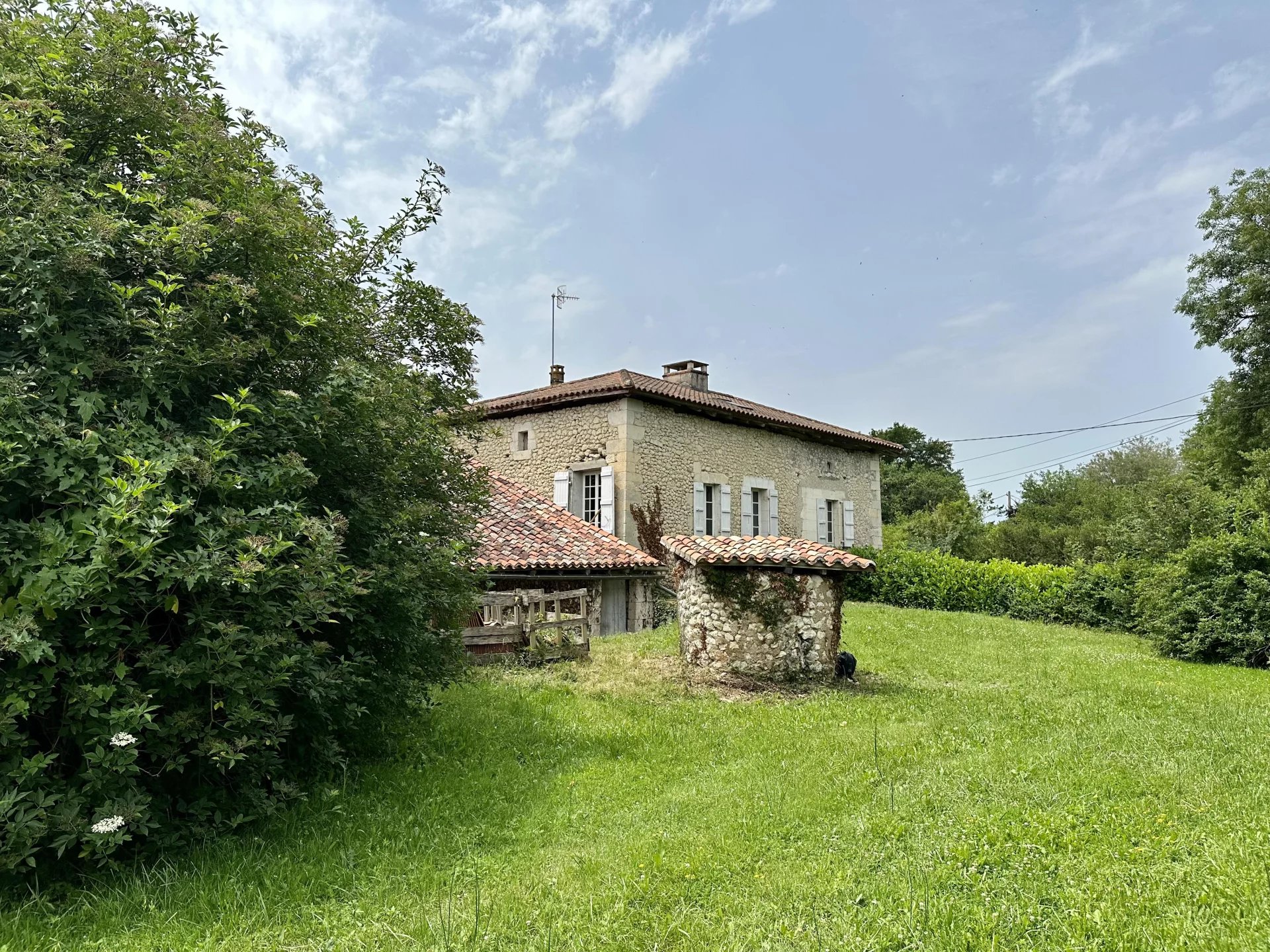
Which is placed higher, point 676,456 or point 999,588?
point 676,456

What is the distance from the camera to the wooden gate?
34.3ft

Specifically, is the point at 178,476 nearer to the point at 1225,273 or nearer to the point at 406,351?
the point at 406,351

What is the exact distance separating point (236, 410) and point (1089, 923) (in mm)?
4687

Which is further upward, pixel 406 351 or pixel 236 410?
pixel 406 351

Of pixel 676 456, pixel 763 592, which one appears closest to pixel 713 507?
pixel 676 456

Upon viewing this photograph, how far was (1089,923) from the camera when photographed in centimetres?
311

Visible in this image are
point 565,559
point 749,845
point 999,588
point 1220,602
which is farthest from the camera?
point 999,588

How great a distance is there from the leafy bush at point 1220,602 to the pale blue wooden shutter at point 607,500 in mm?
10112

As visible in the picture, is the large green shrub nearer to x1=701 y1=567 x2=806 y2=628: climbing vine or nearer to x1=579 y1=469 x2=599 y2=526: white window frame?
x1=701 y1=567 x2=806 y2=628: climbing vine

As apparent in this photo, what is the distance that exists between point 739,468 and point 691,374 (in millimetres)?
3462

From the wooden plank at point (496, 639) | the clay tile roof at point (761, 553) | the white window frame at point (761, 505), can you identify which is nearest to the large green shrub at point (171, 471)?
the clay tile roof at point (761, 553)

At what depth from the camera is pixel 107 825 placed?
11.3 feet

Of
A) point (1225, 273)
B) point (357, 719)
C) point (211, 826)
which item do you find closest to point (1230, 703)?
point (357, 719)

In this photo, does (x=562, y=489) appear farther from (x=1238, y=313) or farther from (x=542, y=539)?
(x=1238, y=313)
